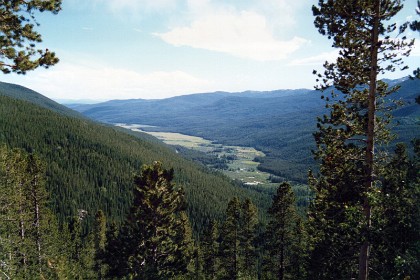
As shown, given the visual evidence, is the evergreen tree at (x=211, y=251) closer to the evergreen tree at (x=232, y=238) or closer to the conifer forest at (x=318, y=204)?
the conifer forest at (x=318, y=204)

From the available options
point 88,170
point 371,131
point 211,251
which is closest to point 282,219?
point 211,251

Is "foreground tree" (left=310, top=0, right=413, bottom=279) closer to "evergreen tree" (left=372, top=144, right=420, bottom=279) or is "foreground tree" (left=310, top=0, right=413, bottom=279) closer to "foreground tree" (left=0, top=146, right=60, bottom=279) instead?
"evergreen tree" (left=372, top=144, right=420, bottom=279)

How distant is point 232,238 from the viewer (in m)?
42.3

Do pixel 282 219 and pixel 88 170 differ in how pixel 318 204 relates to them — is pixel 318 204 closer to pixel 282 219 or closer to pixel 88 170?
pixel 282 219

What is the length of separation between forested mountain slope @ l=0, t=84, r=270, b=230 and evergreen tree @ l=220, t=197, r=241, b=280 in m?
85.8

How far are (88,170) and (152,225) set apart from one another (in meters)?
142

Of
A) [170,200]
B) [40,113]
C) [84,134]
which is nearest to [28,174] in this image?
[170,200]

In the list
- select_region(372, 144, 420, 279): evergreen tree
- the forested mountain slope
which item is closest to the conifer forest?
select_region(372, 144, 420, 279): evergreen tree

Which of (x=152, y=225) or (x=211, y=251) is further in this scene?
(x=211, y=251)

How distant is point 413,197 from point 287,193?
78.8 ft

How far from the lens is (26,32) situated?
14.4m

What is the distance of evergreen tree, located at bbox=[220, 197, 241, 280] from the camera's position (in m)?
41.8

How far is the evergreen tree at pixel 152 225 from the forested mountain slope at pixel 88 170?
100782mm

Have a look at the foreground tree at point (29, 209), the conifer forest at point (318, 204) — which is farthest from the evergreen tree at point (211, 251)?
the foreground tree at point (29, 209)
